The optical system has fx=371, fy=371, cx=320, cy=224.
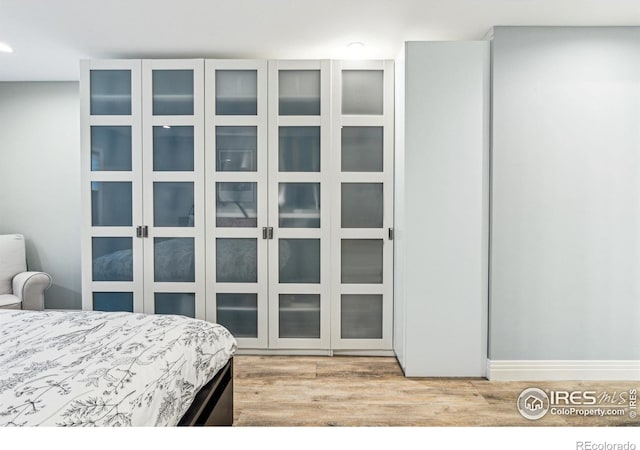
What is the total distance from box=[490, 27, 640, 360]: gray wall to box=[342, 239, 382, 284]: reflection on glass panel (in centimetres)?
84

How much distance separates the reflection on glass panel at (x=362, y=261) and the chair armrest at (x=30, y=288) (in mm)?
2531

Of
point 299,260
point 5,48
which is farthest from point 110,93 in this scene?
point 299,260

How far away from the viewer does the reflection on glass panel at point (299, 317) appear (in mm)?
2961

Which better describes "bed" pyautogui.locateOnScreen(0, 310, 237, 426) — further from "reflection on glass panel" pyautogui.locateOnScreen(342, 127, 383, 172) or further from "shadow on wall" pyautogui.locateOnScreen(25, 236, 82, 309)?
"shadow on wall" pyautogui.locateOnScreen(25, 236, 82, 309)

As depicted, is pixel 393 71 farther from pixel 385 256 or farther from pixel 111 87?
pixel 111 87

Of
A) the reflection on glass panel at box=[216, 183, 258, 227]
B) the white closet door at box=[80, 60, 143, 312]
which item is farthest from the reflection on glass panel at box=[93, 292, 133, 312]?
the reflection on glass panel at box=[216, 183, 258, 227]

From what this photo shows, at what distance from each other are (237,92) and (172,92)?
0.51 m

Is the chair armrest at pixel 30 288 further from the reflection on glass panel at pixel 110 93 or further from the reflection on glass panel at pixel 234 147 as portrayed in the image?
the reflection on glass panel at pixel 234 147

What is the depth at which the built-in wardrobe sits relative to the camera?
2898mm

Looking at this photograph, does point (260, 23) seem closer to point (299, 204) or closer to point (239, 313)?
point (299, 204)

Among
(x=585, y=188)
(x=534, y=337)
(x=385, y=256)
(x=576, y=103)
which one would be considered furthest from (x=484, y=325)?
(x=576, y=103)

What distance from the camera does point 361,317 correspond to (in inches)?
116

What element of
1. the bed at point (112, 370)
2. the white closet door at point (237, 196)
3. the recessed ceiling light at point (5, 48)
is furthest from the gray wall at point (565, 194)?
the recessed ceiling light at point (5, 48)

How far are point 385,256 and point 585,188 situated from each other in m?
1.44
